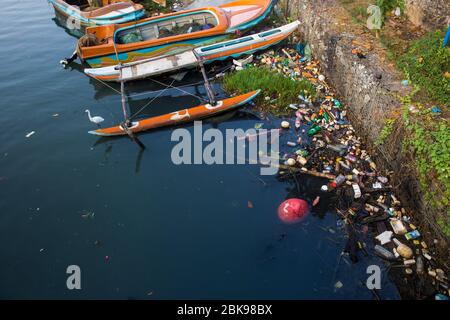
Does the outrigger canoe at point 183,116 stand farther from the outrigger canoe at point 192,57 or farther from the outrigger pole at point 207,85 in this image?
the outrigger canoe at point 192,57

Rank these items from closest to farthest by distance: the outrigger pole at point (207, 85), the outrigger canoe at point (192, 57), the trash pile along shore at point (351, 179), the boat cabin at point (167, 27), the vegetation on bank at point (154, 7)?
the trash pile along shore at point (351, 179)
the outrigger pole at point (207, 85)
the outrigger canoe at point (192, 57)
the boat cabin at point (167, 27)
the vegetation on bank at point (154, 7)

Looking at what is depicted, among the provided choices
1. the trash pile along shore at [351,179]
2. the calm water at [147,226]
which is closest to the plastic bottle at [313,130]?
the trash pile along shore at [351,179]

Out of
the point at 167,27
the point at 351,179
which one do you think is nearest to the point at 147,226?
the point at 351,179

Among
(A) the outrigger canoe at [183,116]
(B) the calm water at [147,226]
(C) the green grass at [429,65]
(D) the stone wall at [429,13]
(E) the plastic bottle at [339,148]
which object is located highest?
(D) the stone wall at [429,13]

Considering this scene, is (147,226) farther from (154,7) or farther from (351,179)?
(154,7)

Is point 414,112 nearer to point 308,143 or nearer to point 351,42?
point 308,143
